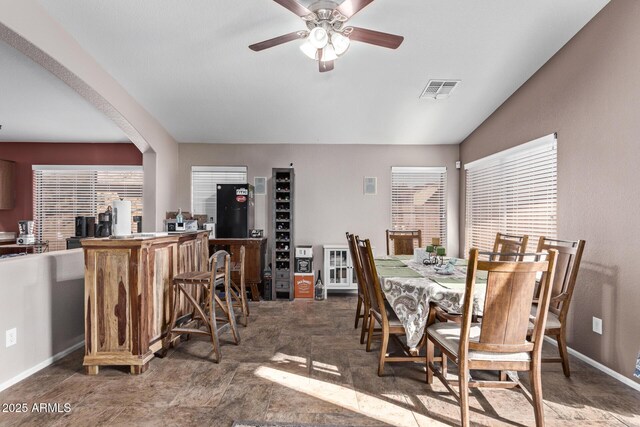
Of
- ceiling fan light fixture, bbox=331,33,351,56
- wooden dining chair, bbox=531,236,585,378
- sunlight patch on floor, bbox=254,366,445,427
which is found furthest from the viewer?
wooden dining chair, bbox=531,236,585,378

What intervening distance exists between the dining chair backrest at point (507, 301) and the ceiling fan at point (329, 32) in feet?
5.67

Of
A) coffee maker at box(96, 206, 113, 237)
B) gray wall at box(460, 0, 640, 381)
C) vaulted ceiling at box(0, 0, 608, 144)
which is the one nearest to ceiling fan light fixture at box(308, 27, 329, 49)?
vaulted ceiling at box(0, 0, 608, 144)

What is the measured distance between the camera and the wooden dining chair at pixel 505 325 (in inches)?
73.3

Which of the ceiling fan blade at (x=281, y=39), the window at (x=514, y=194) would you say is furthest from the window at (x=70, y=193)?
the window at (x=514, y=194)

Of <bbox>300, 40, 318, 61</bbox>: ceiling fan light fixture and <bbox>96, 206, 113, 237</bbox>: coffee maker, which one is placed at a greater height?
<bbox>300, 40, 318, 61</bbox>: ceiling fan light fixture

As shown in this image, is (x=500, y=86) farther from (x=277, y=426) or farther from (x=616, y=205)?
(x=277, y=426)

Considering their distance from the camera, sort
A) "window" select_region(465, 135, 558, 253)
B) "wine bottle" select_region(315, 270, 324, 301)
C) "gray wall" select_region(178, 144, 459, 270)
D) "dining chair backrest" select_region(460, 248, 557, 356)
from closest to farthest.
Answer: "dining chair backrest" select_region(460, 248, 557, 356) < "window" select_region(465, 135, 558, 253) < "wine bottle" select_region(315, 270, 324, 301) < "gray wall" select_region(178, 144, 459, 270)

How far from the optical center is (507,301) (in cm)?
189

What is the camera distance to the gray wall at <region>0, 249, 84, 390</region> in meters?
2.54

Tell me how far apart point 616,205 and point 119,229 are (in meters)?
4.05

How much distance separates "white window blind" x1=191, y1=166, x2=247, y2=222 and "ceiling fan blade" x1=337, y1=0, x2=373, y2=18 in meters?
3.75

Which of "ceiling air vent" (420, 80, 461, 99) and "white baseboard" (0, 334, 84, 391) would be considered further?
"ceiling air vent" (420, 80, 461, 99)

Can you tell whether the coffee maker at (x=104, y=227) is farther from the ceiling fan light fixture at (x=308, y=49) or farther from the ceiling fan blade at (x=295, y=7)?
the ceiling fan blade at (x=295, y=7)

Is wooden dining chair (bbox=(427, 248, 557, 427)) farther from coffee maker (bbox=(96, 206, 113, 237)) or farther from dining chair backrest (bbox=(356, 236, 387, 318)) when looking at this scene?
coffee maker (bbox=(96, 206, 113, 237))
